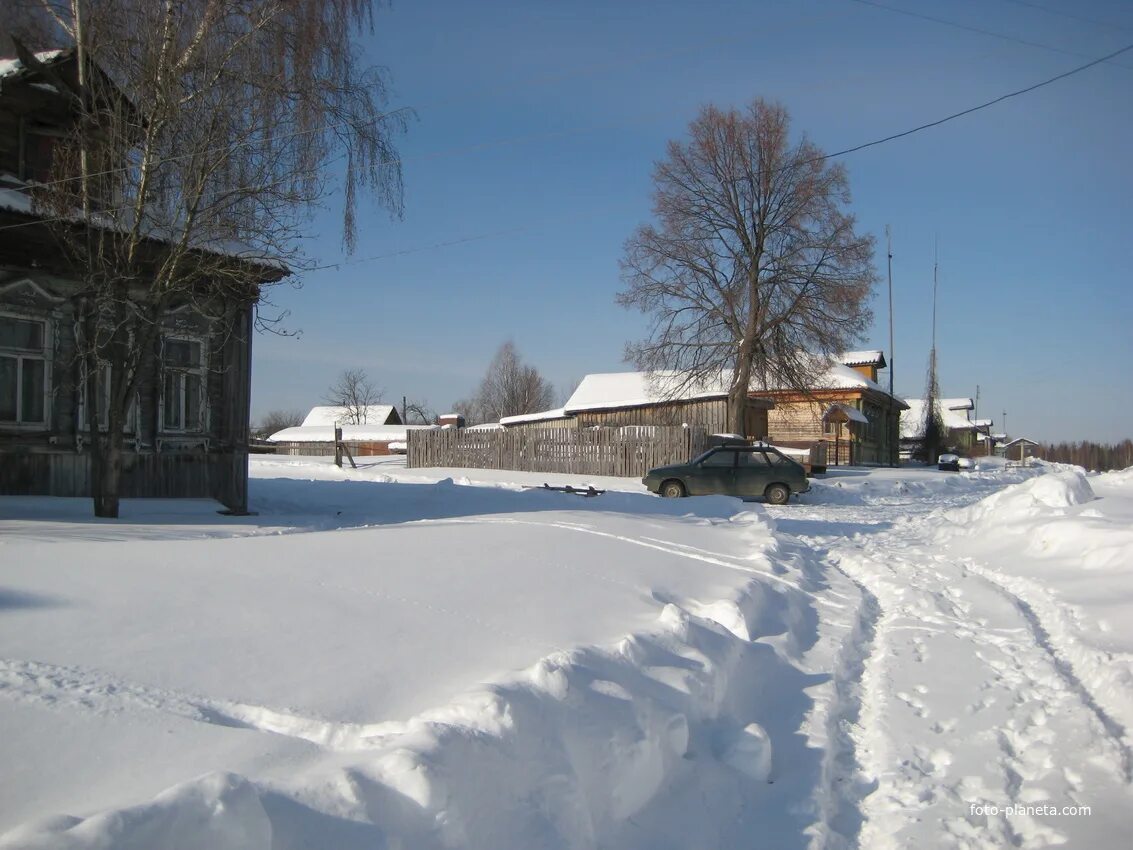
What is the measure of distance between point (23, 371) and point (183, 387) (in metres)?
2.42

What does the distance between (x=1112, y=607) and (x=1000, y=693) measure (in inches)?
96.3

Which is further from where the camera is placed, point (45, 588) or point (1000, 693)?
point (1000, 693)

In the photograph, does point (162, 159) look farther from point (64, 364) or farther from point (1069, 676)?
point (1069, 676)

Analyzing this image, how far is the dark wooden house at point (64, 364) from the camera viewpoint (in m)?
12.3

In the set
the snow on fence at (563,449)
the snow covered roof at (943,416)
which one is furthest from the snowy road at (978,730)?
the snow covered roof at (943,416)

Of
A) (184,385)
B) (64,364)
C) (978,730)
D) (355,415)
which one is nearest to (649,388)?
(184,385)

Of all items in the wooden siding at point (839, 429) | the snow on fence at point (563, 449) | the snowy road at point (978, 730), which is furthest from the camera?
the wooden siding at point (839, 429)

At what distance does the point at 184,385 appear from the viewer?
14422 millimetres

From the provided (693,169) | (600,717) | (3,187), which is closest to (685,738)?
(600,717)

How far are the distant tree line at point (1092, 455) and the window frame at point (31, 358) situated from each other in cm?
5964

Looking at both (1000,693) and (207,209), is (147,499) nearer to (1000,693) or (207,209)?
(207,209)

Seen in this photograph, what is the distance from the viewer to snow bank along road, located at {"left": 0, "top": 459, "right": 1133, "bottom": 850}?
2840mm

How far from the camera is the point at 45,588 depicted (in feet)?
14.9

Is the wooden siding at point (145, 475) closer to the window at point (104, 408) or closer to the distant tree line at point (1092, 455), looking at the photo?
the window at point (104, 408)
